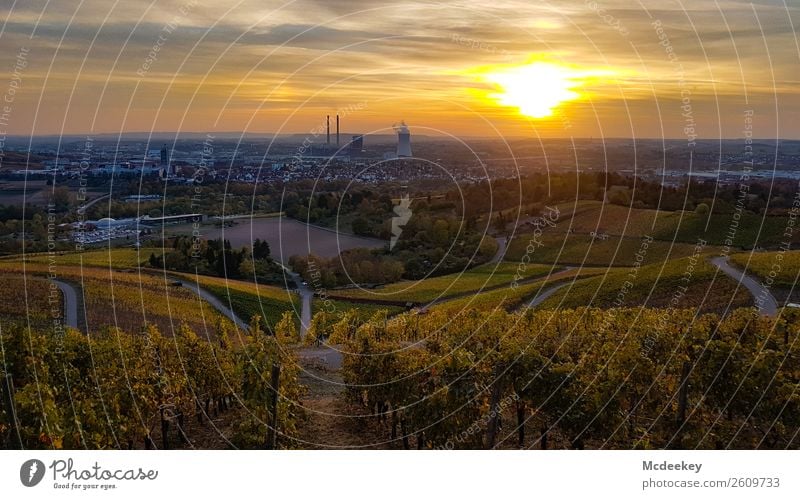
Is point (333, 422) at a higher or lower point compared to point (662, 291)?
higher

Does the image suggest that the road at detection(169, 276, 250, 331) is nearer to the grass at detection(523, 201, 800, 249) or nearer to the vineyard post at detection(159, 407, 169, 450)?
the vineyard post at detection(159, 407, 169, 450)

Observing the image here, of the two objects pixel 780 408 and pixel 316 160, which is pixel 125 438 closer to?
pixel 780 408

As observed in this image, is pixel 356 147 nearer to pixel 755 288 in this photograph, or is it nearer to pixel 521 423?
pixel 521 423

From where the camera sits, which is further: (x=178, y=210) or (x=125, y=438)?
(x=178, y=210)

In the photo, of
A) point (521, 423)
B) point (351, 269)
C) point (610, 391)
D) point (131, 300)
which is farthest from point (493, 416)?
point (351, 269)

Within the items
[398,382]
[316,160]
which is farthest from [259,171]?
[398,382]

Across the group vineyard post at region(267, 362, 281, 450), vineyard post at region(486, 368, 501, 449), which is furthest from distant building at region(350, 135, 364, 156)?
→ vineyard post at region(486, 368, 501, 449)
